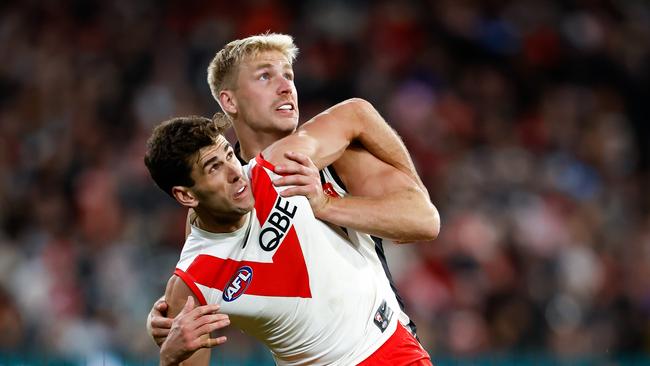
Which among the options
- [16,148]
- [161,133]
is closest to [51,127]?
[16,148]

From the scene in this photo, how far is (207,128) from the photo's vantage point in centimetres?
390

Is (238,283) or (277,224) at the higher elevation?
(277,224)

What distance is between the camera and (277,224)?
12.7 feet

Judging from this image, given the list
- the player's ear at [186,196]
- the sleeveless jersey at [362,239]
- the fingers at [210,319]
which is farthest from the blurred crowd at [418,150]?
the fingers at [210,319]

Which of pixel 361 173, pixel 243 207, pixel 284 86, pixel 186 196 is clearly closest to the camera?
pixel 243 207

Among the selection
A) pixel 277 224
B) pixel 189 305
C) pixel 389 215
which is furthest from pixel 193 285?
pixel 389 215

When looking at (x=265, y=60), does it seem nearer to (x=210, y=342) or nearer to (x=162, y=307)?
(x=162, y=307)

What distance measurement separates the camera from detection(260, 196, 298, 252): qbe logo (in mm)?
3873

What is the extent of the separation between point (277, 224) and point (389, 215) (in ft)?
1.29

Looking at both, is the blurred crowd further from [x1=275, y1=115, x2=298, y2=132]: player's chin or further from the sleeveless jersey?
[x1=275, y1=115, x2=298, y2=132]: player's chin

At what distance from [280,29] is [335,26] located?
581 mm

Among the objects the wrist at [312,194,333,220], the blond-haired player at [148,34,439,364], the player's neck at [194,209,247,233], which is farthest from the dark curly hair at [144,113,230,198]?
the wrist at [312,194,333,220]

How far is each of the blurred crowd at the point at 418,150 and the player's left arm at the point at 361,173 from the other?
110 inches

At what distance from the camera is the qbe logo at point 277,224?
387 cm
